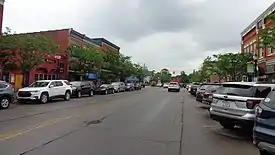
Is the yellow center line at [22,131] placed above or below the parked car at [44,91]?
below

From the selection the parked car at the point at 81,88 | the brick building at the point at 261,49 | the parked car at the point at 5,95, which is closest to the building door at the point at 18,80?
the parked car at the point at 81,88

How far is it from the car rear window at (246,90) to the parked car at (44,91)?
49.6ft

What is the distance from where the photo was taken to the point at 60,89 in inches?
1025

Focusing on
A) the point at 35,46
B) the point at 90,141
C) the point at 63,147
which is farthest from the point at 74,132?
the point at 35,46

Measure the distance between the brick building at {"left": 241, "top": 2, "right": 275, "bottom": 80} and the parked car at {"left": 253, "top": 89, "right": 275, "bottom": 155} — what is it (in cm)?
2072

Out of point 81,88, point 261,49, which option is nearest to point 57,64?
point 81,88

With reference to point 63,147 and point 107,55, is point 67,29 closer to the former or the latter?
point 107,55

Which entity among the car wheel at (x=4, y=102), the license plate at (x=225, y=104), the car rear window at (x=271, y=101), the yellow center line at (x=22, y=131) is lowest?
the yellow center line at (x=22, y=131)

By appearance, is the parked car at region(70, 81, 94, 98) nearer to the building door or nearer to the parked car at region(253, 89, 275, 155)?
the building door

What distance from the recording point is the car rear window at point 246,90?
10.5 m

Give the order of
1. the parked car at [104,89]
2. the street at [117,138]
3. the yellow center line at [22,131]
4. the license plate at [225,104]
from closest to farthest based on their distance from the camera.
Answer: the street at [117,138], the yellow center line at [22,131], the license plate at [225,104], the parked car at [104,89]

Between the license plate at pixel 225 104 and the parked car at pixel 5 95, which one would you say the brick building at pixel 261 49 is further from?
the parked car at pixel 5 95

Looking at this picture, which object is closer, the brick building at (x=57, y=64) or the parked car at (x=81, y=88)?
A: the parked car at (x=81, y=88)

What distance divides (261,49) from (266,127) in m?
32.0
